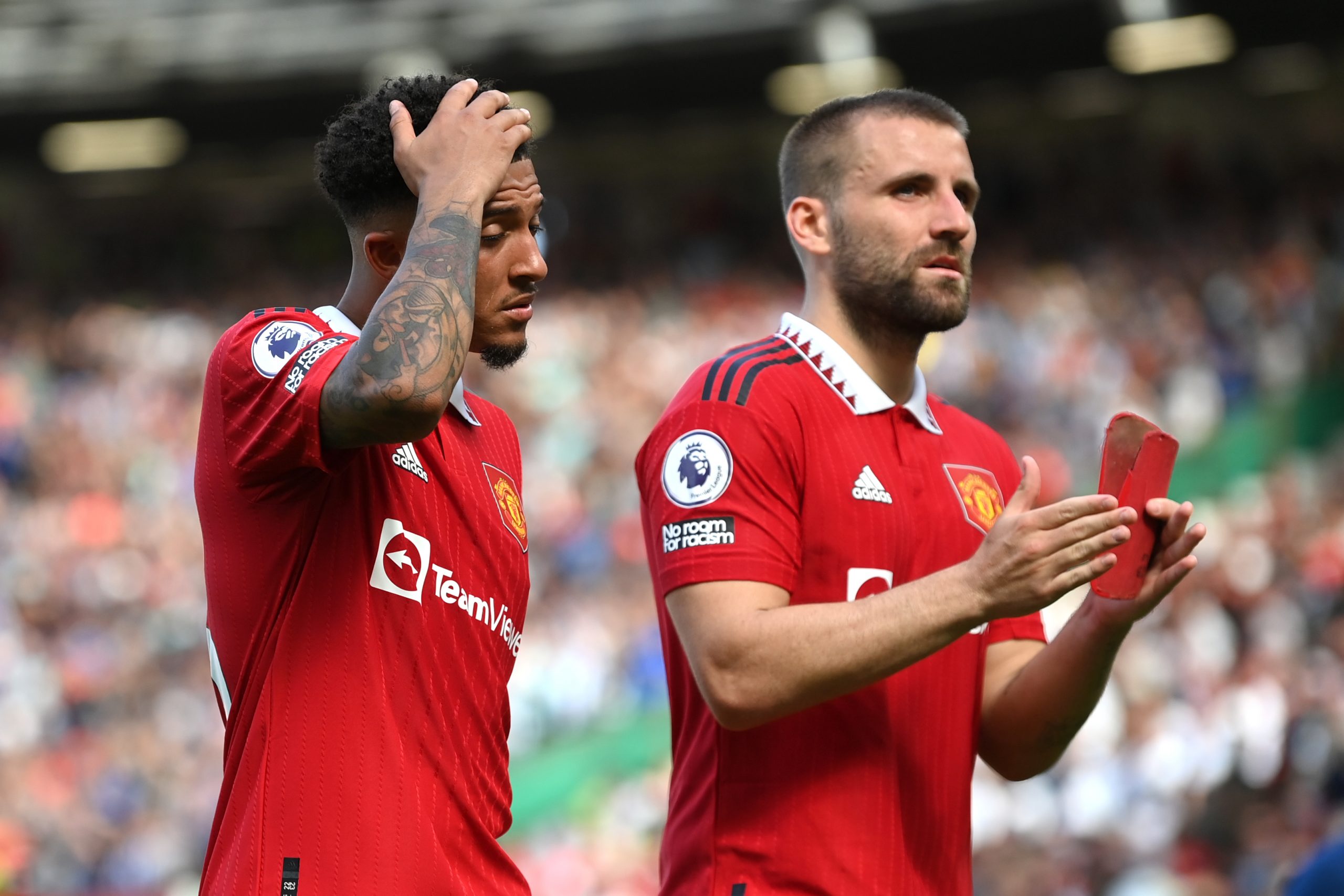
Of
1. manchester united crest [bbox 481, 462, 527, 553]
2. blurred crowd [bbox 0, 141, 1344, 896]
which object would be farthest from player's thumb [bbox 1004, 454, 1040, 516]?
blurred crowd [bbox 0, 141, 1344, 896]

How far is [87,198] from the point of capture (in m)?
24.5

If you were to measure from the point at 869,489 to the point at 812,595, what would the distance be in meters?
0.24

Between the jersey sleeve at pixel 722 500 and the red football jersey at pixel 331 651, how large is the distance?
420 mm

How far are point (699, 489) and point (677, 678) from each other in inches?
17.6

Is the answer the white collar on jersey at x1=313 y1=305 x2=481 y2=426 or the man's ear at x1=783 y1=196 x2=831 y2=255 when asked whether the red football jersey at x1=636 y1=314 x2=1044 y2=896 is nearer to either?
the man's ear at x1=783 y1=196 x2=831 y2=255

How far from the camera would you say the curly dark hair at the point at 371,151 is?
2.46 m

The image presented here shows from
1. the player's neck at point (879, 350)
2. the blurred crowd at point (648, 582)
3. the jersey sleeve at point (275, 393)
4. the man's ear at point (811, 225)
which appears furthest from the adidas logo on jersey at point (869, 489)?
the blurred crowd at point (648, 582)

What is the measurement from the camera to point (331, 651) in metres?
2.29

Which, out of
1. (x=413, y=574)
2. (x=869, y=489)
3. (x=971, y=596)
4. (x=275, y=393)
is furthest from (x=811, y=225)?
(x=275, y=393)

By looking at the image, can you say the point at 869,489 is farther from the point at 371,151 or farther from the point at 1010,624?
the point at 371,151

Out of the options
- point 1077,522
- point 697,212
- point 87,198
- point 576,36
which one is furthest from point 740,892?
point 87,198

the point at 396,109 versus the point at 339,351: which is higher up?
the point at 396,109

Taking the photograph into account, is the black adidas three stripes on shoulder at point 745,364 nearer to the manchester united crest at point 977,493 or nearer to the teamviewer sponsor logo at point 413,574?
the manchester united crest at point 977,493

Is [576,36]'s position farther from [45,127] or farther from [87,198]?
[87,198]
